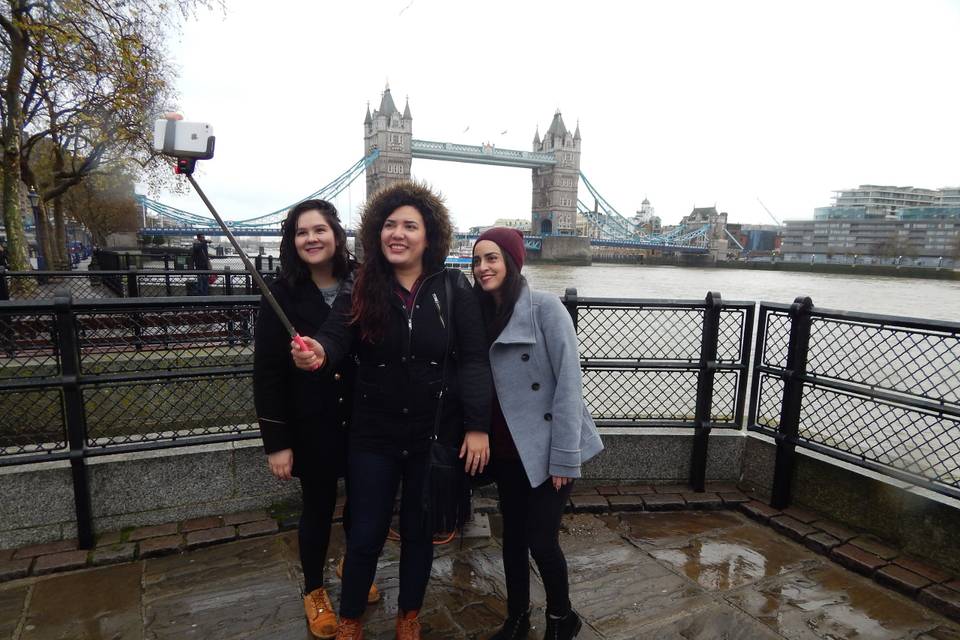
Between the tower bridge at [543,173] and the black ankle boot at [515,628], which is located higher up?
the tower bridge at [543,173]

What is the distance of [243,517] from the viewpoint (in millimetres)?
3104

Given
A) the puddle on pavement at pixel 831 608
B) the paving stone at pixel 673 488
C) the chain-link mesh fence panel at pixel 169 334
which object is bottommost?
the puddle on pavement at pixel 831 608

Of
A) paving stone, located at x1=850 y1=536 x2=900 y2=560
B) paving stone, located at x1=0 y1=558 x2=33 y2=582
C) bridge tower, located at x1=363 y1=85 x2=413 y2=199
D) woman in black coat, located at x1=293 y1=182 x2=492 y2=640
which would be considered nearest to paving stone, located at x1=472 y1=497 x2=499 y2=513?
woman in black coat, located at x1=293 y1=182 x2=492 y2=640

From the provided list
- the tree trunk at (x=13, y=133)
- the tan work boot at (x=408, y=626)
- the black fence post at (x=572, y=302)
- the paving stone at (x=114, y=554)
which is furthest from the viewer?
the tree trunk at (x=13, y=133)

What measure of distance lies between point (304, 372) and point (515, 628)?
4.11 ft

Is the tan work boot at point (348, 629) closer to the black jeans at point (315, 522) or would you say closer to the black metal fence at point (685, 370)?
the black jeans at point (315, 522)

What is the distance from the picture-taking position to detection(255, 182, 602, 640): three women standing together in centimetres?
197

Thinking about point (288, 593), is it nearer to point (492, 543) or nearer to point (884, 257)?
point (492, 543)

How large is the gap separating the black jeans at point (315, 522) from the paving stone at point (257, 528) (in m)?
0.74

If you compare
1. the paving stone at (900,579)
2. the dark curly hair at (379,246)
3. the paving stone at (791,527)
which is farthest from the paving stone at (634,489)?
the dark curly hair at (379,246)

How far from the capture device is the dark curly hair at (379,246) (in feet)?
6.32

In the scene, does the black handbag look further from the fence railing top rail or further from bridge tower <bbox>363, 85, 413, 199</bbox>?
bridge tower <bbox>363, 85, 413, 199</bbox>

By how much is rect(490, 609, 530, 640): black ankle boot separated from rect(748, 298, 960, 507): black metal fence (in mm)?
1871

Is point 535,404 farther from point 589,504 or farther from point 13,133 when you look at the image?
point 13,133
